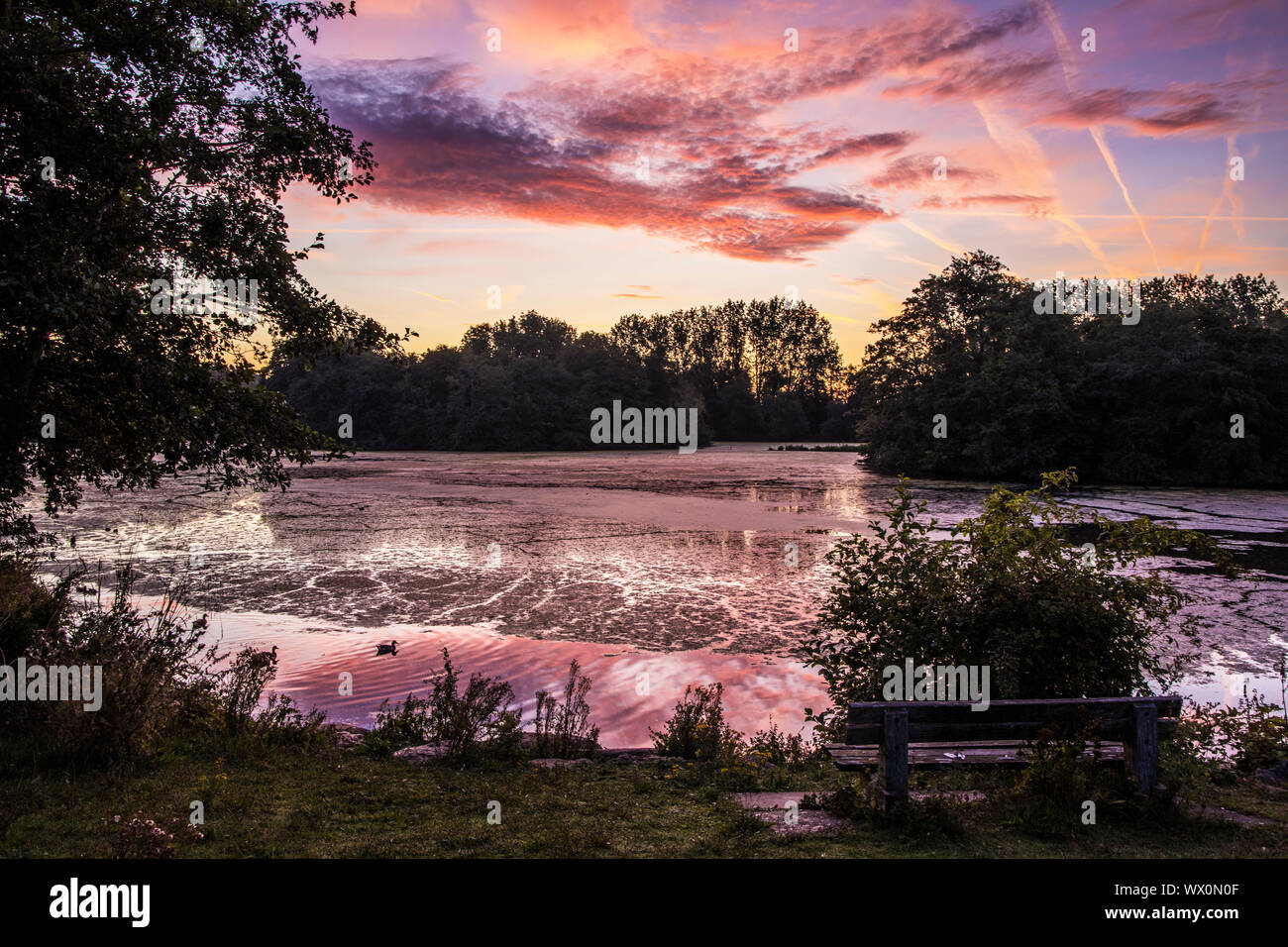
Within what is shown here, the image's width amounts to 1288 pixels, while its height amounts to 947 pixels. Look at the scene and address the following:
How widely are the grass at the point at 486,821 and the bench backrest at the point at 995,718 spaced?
1.82 feet

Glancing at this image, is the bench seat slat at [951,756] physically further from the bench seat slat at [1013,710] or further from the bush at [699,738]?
the bush at [699,738]

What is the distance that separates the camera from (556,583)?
53.7 ft

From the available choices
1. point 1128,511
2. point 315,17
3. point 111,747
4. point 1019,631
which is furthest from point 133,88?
point 1128,511

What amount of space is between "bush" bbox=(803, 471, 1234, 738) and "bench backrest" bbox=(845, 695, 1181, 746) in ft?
1.71

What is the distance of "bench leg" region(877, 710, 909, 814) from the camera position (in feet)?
17.0

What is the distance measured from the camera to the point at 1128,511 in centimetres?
2891

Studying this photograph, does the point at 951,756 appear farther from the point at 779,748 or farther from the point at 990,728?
the point at 779,748

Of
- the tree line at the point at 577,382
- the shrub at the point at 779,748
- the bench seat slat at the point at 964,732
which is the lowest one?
the shrub at the point at 779,748
